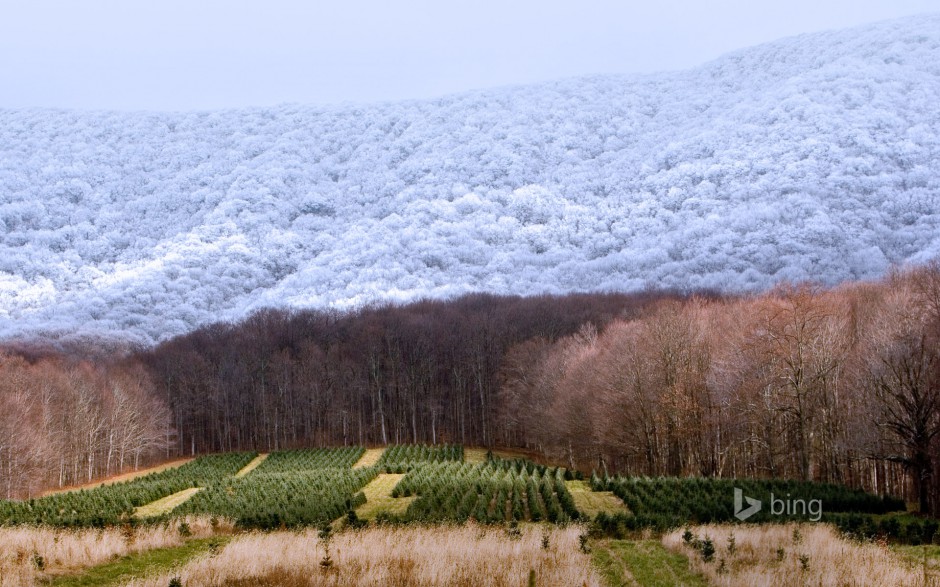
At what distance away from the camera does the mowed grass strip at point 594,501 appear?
30.3 m

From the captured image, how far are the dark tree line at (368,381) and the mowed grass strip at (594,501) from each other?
44.0m

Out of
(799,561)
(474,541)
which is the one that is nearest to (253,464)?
(474,541)

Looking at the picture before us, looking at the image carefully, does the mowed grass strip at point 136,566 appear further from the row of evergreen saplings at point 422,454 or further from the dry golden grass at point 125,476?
the dry golden grass at point 125,476

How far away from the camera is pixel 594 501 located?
33062 mm

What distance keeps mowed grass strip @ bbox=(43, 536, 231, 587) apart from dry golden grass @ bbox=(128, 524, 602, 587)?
4.27 ft

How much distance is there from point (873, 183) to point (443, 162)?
248 ft

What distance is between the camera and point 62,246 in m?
132

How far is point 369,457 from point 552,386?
17452mm

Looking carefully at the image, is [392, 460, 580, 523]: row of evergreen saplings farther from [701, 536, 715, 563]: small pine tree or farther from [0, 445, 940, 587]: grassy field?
[701, 536, 715, 563]: small pine tree

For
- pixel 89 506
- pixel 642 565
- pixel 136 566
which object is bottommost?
A: pixel 89 506

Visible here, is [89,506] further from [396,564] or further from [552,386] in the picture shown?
[552,386]

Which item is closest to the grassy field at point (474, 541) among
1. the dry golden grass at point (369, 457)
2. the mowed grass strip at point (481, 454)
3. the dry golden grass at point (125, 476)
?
the dry golden grass at point (125, 476)

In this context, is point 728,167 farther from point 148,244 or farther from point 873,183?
point 148,244

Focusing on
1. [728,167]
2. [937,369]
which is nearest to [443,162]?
[728,167]
